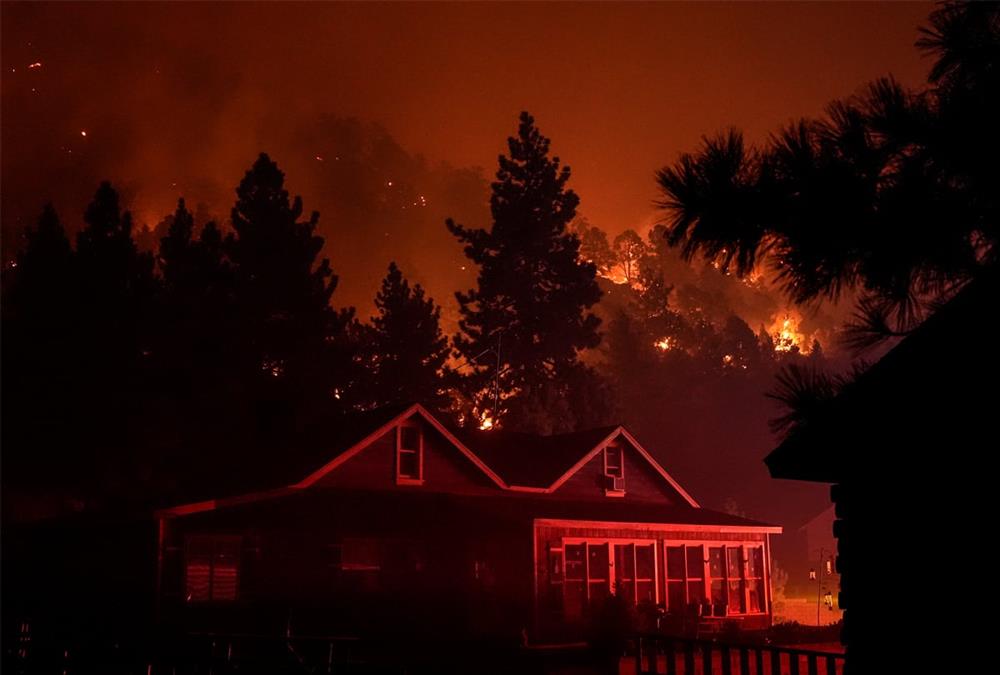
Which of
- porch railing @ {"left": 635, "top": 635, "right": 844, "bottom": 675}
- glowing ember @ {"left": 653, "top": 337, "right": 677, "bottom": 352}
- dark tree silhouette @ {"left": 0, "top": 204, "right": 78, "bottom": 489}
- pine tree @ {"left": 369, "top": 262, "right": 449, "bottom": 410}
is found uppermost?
glowing ember @ {"left": 653, "top": 337, "right": 677, "bottom": 352}

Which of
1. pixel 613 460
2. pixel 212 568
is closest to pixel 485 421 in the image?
pixel 613 460

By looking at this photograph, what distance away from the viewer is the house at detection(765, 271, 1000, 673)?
267 inches

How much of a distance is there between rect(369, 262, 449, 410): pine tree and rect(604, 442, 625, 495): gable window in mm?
20357

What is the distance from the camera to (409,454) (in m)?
30.6

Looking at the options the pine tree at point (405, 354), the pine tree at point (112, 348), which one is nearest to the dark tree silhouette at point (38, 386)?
the pine tree at point (112, 348)

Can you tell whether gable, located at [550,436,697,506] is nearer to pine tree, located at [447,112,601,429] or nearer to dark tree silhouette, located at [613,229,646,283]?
pine tree, located at [447,112,601,429]

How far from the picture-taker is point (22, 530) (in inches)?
1383

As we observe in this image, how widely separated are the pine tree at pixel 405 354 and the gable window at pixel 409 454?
23.1 metres

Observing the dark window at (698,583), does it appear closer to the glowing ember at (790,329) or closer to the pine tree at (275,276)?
the pine tree at (275,276)

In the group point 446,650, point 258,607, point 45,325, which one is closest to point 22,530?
point 45,325

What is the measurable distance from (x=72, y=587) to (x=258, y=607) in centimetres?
808

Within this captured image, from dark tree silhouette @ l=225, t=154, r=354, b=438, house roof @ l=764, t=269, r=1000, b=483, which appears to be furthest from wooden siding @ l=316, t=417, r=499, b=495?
house roof @ l=764, t=269, r=1000, b=483

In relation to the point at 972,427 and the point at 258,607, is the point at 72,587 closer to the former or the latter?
the point at 258,607

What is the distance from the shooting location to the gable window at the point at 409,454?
3020cm
